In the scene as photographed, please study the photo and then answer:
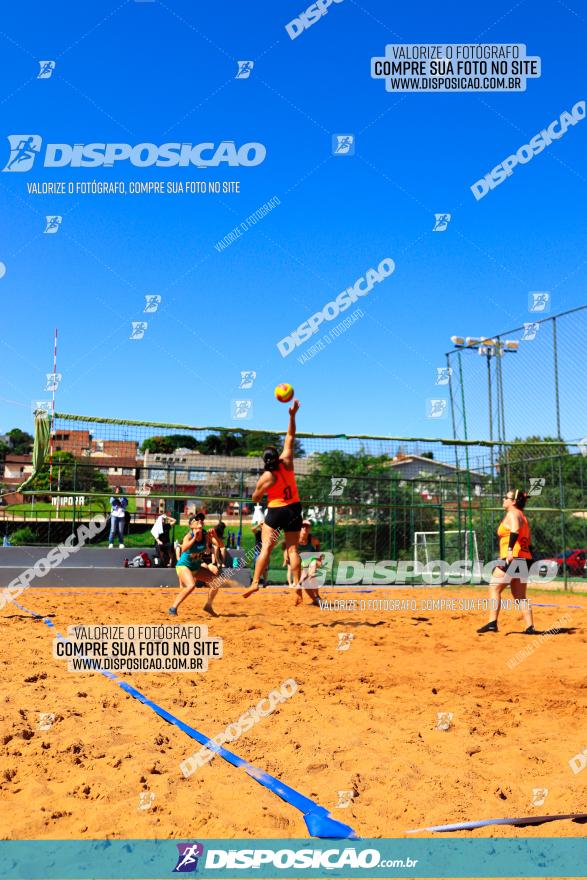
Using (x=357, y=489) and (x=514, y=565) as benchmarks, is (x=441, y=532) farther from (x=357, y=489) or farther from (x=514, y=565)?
(x=514, y=565)

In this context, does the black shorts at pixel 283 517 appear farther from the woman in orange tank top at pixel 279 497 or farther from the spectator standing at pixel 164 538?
the spectator standing at pixel 164 538

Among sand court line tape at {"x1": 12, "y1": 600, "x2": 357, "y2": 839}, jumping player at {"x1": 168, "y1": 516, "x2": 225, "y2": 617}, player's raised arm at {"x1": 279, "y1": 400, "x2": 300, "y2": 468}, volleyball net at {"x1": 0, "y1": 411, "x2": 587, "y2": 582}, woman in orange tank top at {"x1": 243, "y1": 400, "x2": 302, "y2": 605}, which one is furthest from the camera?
volleyball net at {"x1": 0, "y1": 411, "x2": 587, "y2": 582}

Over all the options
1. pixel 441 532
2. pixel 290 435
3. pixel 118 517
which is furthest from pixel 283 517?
pixel 441 532

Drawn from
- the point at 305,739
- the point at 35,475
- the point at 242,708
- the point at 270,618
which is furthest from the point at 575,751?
the point at 35,475

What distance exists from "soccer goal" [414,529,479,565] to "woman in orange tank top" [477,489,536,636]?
7.64m

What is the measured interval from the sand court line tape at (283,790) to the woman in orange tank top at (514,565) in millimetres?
4764

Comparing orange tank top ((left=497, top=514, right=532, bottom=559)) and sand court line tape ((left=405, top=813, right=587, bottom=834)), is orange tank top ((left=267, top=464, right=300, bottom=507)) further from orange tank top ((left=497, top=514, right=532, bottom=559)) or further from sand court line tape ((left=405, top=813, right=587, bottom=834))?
sand court line tape ((left=405, top=813, right=587, bottom=834))

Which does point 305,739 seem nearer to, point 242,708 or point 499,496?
point 242,708

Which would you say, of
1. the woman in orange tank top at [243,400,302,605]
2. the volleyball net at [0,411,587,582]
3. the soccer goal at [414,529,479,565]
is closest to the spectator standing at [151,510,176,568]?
the volleyball net at [0,411,587,582]

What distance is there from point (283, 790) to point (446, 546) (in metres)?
14.2

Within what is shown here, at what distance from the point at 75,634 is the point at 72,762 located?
149 inches

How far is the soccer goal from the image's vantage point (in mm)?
16625

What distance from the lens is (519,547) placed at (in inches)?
340

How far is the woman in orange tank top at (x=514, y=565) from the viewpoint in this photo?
8500mm
